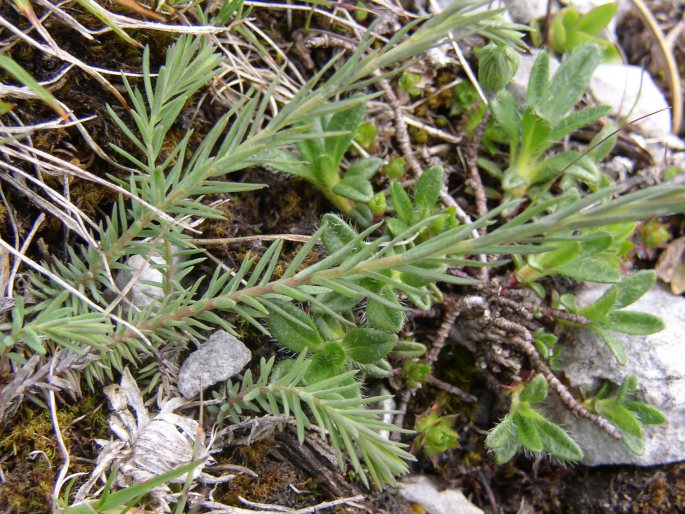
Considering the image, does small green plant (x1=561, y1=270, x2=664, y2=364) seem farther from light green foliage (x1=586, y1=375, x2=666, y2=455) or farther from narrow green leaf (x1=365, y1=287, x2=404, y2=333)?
narrow green leaf (x1=365, y1=287, x2=404, y2=333)

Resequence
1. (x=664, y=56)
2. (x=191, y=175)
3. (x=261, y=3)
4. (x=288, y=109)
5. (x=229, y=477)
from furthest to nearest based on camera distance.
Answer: (x=664, y=56) → (x=261, y=3) → (x=229, y=477) → (x=191, y=175) → (x=288, y=109)

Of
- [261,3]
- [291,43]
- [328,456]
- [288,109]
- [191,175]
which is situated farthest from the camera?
[291,43]

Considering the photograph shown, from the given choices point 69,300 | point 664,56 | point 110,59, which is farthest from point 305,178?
point 664,56

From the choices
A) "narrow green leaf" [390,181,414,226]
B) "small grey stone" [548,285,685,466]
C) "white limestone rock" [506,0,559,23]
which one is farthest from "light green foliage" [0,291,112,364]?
"white limestone rock" [506,0,559,23]

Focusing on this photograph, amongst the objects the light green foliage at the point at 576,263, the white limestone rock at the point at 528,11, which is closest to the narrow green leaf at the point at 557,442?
the light green foliage at the point at 576,263

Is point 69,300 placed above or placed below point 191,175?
below

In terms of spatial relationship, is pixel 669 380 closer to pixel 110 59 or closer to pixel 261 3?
pixel 261 3

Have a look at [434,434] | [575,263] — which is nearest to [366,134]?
[575,263]

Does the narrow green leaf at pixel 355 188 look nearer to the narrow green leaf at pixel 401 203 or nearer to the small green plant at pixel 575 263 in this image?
the narrow green leaf at pixel 401 203
